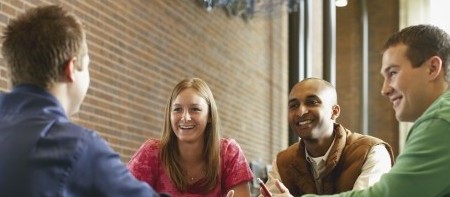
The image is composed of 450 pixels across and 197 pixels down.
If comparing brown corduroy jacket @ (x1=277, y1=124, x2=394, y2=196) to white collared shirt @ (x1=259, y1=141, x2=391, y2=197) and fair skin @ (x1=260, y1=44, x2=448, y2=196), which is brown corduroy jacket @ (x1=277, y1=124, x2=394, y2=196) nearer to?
white collared shirt @ (x1=259, y1=141, x2=391, y2=197)

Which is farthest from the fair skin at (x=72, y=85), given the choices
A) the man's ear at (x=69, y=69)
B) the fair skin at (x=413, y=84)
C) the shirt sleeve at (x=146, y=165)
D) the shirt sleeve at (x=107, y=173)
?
the shirt sleeve at (x=146, y=165)

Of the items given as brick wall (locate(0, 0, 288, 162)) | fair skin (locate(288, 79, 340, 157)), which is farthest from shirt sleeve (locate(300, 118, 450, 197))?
brick wall (locate(0, 0, 288, 162))

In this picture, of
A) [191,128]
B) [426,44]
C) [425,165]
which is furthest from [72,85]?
[191,128]

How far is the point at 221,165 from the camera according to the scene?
9.32 ft

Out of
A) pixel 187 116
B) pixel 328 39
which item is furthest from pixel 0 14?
pixel 328 39

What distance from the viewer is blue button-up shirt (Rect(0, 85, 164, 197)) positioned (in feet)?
4.48

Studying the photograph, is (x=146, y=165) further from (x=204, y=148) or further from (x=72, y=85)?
(x=72, y=85)

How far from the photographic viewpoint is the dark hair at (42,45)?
153cm

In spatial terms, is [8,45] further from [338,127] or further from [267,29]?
[267,29]

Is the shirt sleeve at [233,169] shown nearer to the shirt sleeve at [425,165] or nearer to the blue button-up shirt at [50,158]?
the shirt sleeve at [425,165]

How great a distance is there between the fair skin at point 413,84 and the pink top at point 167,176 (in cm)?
98

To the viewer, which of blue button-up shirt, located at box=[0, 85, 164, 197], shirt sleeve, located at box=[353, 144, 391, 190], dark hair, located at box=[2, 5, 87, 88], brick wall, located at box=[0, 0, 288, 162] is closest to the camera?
blue button-up shirt, located at box=[0, 85, 164, 197]

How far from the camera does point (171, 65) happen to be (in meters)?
5.61

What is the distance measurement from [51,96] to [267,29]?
256 inches
